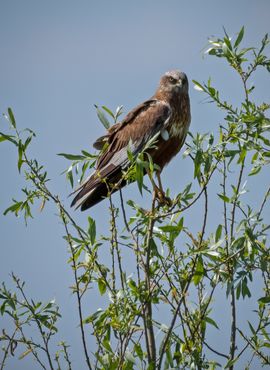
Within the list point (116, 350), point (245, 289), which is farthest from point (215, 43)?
point (116, 350)

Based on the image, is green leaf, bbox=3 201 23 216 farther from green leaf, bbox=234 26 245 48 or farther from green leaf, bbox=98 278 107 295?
green leaf, bbox=234 26 245 48

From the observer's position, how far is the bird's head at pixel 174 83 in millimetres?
5356

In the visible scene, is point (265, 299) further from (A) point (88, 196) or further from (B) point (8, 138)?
(A) point (88, 196)

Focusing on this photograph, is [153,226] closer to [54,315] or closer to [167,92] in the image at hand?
[54,315]

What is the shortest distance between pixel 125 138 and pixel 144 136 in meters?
0.16

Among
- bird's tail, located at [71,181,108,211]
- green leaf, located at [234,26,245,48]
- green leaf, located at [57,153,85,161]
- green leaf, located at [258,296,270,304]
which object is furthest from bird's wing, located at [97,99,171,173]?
green leaf, located at [258,296,270,304]

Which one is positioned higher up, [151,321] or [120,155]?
[120,155]

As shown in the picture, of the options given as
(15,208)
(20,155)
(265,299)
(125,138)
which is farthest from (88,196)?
(265,299)

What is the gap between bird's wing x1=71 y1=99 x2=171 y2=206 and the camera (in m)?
4.48

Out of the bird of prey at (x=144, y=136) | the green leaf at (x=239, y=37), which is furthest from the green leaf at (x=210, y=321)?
the bird of prey at (x=144, y=136)

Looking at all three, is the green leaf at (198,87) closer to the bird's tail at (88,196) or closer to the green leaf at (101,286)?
the green leaf at (101,286)

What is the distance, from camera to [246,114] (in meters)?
2.82

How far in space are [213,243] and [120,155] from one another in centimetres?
194

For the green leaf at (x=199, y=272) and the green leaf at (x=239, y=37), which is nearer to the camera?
the green leaf at (x=199, y=272)
